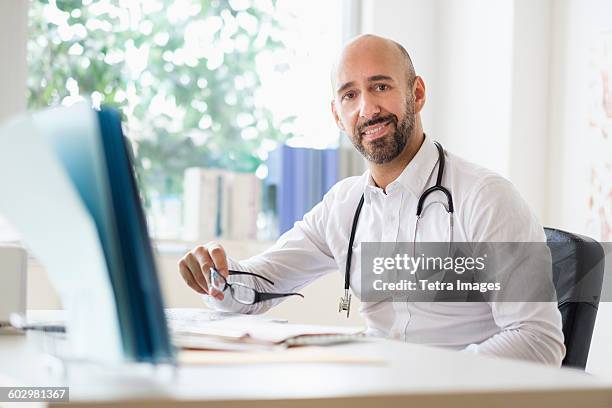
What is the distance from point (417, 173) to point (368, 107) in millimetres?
249

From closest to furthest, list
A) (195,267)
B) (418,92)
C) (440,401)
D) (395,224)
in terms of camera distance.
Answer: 1. (440,401)
2. (195,267)
3. (395,224)
4. (418,92)

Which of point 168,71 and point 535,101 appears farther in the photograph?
point 168,71

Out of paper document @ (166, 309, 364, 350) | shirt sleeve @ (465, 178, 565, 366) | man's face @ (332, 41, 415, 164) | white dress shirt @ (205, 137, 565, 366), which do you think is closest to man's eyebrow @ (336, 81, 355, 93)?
man's face @ (332, 41, 415, 164)

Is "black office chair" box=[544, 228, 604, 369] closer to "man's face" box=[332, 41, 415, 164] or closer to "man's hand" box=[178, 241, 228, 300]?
"man's face" box=[332, 41, 415, 164]

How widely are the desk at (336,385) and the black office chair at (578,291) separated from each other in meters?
0.77

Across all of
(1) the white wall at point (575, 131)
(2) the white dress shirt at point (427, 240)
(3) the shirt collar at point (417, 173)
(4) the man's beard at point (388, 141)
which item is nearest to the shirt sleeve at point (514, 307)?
(2) the white dress shirt at point (427, 240)

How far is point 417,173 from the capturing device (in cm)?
209

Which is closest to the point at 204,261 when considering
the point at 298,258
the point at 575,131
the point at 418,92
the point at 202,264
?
the point at 202,264

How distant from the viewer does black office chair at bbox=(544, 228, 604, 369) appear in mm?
1762

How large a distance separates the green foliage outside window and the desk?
272 centimetres

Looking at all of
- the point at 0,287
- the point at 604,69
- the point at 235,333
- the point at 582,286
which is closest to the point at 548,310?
the point at 582,286

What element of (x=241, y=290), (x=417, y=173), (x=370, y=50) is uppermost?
(x=370, y=50)

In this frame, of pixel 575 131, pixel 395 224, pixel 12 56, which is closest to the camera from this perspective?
pixel 395 224

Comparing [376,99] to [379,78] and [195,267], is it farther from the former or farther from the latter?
[195,267]
